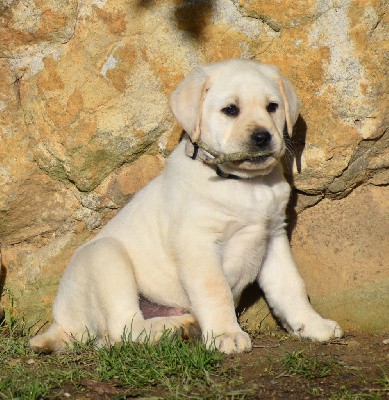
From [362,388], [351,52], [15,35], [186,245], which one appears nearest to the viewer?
[362,388]

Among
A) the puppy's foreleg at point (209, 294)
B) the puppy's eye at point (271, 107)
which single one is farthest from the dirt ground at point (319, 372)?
the puppy's eye at point (271, 107)

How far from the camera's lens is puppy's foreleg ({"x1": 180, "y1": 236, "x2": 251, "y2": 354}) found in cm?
547

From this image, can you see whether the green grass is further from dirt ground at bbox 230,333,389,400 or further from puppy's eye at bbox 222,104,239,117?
puppy's eye at bbox 222,104,239,117

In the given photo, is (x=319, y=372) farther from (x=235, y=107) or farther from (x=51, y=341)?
(x=51, y=341)

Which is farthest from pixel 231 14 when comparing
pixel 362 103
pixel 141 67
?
pixel 362 103

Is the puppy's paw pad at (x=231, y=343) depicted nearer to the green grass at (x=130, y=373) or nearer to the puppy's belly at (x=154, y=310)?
the green grass at (x=130, y=373)

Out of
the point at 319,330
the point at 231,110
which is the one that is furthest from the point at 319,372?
the point at 231,110

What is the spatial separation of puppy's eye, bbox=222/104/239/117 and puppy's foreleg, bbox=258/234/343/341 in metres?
1.15

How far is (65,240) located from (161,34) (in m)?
2.02

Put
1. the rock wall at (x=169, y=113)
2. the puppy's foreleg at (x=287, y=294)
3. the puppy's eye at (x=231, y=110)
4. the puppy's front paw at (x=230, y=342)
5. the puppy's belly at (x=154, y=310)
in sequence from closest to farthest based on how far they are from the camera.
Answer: the puppy's front paw at (x=230, y=342) < the puppy's eye at (x=231, y=110) < the puppy's foreleg at (x=287, y=294) < the puppy's belly at (x=154, y=310) < the rock wall at (x=169, y=113)

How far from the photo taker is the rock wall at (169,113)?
627 centimetres

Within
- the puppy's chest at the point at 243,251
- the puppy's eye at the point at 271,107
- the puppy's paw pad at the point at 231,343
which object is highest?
the puppy's eye at the point at 271,107

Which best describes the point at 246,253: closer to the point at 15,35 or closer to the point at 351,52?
the point at 351,52

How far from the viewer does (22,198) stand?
6.87 m
